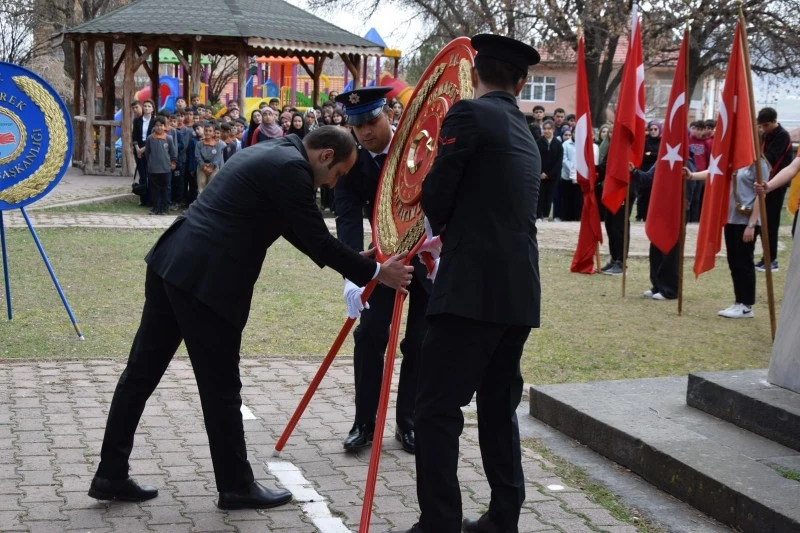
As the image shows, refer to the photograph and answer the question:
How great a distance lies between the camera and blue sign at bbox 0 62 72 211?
839 cm

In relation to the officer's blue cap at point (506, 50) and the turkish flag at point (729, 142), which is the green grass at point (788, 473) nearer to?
the officer's blue cap at point (506, 50)

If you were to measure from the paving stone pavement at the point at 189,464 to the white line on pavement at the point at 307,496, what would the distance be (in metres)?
0.03

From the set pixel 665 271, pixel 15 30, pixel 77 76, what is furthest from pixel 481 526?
pixel 15 30

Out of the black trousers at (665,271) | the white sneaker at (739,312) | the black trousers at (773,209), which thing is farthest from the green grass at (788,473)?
the black trousers at (773,209)

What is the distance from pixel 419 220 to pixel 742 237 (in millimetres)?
6487

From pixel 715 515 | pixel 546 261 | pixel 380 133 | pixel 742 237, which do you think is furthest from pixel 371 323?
pixel 546 261

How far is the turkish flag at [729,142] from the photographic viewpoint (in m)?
9.41

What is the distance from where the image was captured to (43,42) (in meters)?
38.4

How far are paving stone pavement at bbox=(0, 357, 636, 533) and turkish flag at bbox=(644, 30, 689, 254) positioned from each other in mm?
4824

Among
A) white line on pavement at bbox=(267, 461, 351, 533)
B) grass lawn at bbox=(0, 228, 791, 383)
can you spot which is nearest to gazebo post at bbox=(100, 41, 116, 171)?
grass lawn at bbox=(0, 228, 791, 383)

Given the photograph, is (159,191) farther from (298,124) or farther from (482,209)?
(482,209)

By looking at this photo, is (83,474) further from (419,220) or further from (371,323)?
(419,220)

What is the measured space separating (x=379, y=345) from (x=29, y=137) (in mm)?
4248

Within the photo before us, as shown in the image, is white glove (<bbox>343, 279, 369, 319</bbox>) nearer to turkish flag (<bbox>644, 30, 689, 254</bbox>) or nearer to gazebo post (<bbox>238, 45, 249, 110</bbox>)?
turkish flag (<bbox>644, 30, 689, 254</bbox>)
